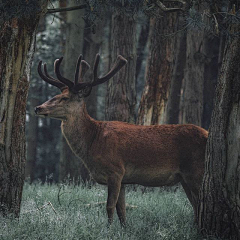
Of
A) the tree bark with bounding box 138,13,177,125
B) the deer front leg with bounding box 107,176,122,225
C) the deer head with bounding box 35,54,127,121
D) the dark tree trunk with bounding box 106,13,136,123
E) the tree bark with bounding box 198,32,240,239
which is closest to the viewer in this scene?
the tree bark with bounding box 198,32,240,239

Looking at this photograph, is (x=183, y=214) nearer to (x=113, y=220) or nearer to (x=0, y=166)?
(x=113, y=220)

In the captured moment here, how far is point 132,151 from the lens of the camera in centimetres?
682

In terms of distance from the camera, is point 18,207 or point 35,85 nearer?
point 18,207

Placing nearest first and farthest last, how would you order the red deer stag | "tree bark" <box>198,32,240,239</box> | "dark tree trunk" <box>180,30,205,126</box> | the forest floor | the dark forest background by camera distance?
the forest floor
"tree bark" <box>198,32,240,239</box>
the red deer stag
the dark forest background
"dark tree trunk" <box>180,30,205,126</box>

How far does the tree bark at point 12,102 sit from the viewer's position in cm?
612

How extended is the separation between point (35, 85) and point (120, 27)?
872cm

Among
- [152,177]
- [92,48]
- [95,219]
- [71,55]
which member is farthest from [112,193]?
[92,48]

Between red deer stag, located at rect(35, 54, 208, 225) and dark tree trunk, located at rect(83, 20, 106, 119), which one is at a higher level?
dark tree trunk, located at rect(83, 20, 106, 119)

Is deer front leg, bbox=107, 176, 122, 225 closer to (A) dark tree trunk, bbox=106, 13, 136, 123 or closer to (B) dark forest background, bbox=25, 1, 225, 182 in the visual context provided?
(B) dark forest background, bbox=25, 1, 225, 182

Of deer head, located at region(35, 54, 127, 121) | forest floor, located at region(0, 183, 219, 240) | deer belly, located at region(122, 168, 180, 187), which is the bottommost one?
forest floor, located at region(0, 183, 219, 240)

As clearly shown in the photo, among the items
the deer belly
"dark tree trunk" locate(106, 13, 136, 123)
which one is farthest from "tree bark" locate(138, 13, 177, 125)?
the deer belly

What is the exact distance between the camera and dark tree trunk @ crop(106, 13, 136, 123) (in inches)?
383

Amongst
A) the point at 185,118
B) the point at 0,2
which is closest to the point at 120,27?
the point at 185,118

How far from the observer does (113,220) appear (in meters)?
6.43
